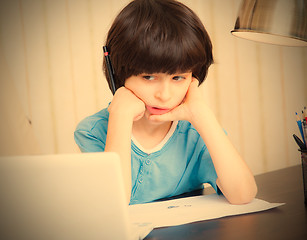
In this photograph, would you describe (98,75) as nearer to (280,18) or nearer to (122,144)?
(122,144)

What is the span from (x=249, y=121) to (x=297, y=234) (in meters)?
1.48

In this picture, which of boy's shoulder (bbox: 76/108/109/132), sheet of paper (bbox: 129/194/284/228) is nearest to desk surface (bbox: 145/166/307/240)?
sheet of paper (bbox: 129/194/284/228)

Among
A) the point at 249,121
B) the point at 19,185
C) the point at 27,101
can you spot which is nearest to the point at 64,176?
the point at 19,185

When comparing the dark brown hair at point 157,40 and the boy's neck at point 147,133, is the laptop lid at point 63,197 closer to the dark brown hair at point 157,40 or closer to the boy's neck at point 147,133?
the dark brown hair at point 157,40

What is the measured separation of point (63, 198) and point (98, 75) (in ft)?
4.55

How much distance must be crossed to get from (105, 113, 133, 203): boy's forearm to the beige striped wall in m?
0.70

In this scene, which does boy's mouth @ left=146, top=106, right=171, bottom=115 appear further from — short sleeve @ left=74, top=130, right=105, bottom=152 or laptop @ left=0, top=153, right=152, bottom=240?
laptop @ left=0, top=153, right=152, bottom=240

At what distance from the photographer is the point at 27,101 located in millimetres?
1675

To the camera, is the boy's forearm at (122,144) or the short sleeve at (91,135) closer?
the boy's forearm at (122,144)

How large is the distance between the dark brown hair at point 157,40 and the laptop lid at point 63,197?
433 mm

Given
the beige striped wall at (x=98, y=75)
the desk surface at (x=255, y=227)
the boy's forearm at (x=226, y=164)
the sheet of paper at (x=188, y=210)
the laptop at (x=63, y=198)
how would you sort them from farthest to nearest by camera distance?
the beige striped wall at (x=98, y=75), the boy's forearm at (x=226, y=164), the sheet of paper at (x=188, y=210), the desk surface at (x=255, y=227), the laptop at (x=63, y=198)

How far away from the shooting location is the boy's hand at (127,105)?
0.82 metres

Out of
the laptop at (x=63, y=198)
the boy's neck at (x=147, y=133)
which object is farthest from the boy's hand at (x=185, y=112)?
the laptop at (x=63, y=198)

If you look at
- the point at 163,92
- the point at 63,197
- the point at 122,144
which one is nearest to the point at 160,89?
the point at 163,92
